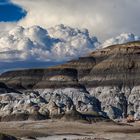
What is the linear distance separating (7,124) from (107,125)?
32985 millimetres

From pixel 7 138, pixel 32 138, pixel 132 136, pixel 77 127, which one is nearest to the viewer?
pixel 7 138

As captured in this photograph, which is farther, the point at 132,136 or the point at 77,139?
the point at 132,136

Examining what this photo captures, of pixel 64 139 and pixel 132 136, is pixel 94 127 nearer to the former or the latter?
pixel 132 136

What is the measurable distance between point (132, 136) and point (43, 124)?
166ft

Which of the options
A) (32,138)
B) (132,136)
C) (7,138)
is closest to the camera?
(7,138)

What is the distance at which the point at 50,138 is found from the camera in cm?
13975

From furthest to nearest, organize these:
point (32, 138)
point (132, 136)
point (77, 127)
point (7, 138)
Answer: point (77, 127), point (132, 136), point (32, 138), point (7, 138)

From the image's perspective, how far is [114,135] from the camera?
150 metres

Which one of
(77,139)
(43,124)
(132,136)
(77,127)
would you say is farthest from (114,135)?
(43,124)

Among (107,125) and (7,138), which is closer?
(7,138)

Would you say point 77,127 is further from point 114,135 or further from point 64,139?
point 64,139

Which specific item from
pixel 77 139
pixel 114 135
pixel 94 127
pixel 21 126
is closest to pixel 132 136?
pixel 114 135

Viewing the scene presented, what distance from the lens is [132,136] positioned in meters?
148

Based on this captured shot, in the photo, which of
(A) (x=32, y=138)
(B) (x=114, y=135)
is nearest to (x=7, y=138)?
(A) (x=32, y=138)
